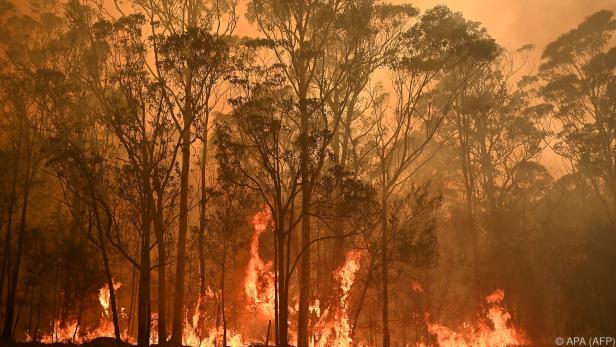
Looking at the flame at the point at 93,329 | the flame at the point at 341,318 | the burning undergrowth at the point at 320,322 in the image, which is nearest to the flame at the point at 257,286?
the burning undergrowth at the point at 320,322

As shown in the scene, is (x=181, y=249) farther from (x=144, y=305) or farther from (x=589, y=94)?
(x=589, y=94)

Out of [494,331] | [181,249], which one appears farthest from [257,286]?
[494,331]

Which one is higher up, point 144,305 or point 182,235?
point 182,235

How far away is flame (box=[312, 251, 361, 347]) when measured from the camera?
20030mm

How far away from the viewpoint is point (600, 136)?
29.3 meters

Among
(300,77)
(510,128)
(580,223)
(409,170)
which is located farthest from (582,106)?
(300,77)

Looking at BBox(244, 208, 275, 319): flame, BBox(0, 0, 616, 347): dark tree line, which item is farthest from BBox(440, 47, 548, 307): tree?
BBox(244, 208, 275, 319): flame

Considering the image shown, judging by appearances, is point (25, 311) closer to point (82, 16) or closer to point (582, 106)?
point (82, 16)

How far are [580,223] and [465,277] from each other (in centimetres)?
911

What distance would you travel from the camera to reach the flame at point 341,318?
65.7 ft

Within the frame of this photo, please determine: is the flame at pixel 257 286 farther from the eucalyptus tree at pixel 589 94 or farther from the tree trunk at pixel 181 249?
the eucalyptus tree at pixel 589 94

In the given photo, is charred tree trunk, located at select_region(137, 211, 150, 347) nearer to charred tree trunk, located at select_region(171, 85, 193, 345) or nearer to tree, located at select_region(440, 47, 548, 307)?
charred tree trunk, located at select_region(171, 85, 193, 345)

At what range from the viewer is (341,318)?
20625 mm

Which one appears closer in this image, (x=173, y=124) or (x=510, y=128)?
(x=173, y=124)
